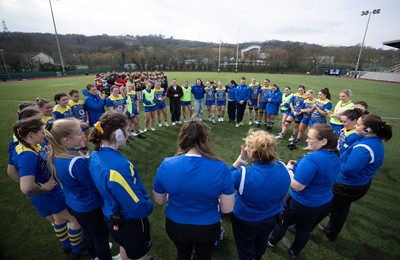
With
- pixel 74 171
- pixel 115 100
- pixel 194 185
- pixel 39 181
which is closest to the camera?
pixel 194 185

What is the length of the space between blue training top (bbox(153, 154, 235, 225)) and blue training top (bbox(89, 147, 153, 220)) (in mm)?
258

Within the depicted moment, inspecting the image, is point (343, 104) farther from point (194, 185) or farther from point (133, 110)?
point (133, 110)

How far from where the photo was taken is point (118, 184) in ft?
5.49

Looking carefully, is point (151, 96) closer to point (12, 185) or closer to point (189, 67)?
point (12, 185)

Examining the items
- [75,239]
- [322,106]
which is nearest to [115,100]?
[75,239]

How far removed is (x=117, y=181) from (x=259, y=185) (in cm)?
133

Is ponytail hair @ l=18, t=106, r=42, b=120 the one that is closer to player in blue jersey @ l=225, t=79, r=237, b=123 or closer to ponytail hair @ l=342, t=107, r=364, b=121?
ponytail hair @ l=342, t=107, r=364, b=121

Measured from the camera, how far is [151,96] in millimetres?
7906

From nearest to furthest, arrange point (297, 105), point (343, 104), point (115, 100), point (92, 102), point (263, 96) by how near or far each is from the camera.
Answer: point (343, 104)
point (92, 102)
point (115, 100)
point (297, 105)
point (263, 96)

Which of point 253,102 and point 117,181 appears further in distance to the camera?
point 253,102

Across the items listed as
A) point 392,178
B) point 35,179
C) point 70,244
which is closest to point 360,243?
point 392,178

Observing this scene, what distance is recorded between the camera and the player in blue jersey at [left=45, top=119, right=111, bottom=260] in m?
1.95

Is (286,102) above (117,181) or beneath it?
beneath

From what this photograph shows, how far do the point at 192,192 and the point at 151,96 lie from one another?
6889mm
